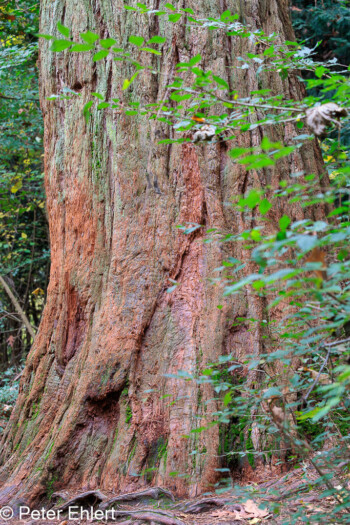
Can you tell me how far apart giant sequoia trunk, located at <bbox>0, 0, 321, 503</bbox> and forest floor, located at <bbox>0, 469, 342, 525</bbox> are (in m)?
0.14

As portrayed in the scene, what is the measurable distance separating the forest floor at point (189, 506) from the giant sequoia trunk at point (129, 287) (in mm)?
136

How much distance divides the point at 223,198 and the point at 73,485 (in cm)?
223

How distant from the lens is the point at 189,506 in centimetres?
263

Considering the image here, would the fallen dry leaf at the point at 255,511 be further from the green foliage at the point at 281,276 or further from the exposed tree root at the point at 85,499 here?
the exposed tree root at the point at 85,499

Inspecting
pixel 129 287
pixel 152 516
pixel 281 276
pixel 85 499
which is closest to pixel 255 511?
pixel 152 516

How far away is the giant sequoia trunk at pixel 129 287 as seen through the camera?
3039 millimetres

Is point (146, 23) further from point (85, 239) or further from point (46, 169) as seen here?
point (85, 239)

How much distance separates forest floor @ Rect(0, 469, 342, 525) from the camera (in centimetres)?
239

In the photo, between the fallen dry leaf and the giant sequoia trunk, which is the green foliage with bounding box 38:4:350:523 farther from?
the fallen dry leaf

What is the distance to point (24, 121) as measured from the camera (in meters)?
7.76

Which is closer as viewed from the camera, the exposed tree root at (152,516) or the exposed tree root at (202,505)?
the exposed tree root at (152,516)

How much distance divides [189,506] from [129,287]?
4.75 feet

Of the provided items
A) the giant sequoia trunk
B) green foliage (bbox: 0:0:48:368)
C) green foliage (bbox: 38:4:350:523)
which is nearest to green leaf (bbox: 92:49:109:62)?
green foliage (bbox: 38:4:350:523)

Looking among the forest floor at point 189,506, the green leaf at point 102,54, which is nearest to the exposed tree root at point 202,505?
the forest floor at point 189,506
